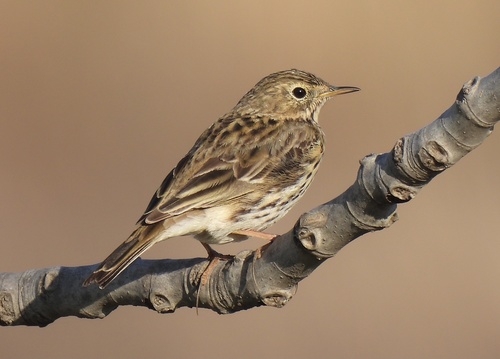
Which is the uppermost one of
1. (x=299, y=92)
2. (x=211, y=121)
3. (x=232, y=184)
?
(x=299, y=92)

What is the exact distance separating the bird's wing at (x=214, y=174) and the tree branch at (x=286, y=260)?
506 millimetres

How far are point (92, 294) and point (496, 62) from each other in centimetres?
671

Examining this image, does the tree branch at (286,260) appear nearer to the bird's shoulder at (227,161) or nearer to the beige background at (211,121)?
the bird's shoulder at (227,161)

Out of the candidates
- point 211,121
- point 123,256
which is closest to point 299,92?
point 123,256

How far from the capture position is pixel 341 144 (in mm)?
10000

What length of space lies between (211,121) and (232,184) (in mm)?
5348

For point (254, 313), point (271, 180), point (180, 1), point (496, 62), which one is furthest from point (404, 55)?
point (271, 180)

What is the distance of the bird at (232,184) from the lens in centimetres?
489

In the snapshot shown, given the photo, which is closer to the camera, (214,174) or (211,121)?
(214,174)

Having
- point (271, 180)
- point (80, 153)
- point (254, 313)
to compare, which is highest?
point (271, 180)

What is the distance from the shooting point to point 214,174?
5.20m

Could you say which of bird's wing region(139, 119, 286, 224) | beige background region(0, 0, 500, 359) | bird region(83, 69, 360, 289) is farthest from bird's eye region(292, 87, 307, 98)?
beige background region(0, 0, 500, 359)

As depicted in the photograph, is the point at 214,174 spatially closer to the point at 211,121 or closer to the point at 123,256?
the point at 123,256

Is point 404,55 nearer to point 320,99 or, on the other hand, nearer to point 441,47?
point 441,47
